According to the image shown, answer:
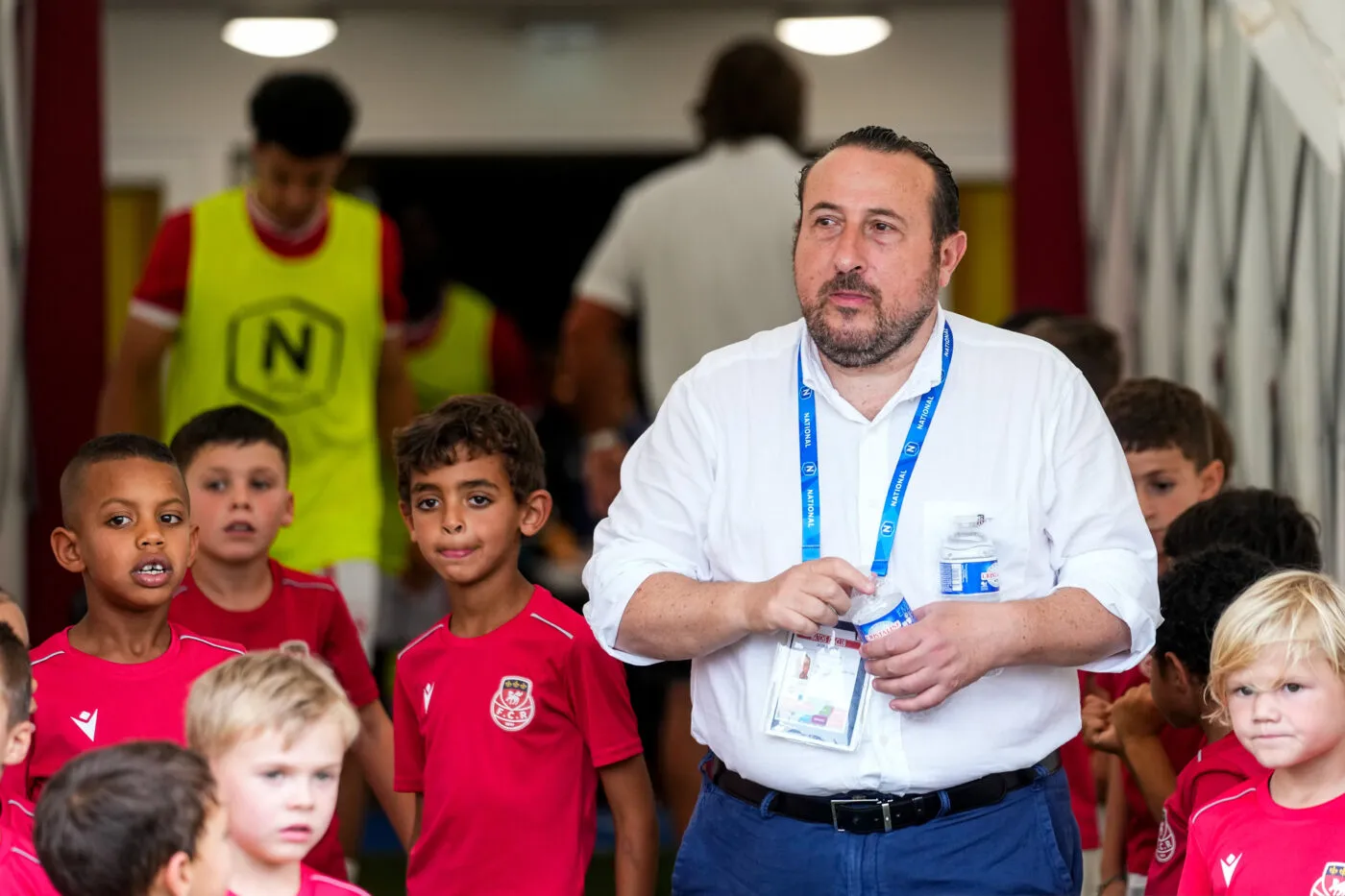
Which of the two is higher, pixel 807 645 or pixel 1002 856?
pixel 807 645

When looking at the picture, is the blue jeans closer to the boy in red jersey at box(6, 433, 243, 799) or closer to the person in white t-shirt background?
the boy in red jersey at box(6, 433, 243, 799)

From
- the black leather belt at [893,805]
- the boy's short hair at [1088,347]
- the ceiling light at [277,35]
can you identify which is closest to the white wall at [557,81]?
the ceiling light at [277,35]

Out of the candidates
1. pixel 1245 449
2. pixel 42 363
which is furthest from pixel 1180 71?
pixel 42 363

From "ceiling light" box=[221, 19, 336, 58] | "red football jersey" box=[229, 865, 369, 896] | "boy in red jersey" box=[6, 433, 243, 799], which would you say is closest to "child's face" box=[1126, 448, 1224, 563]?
"boy in red jersey" box=[6, 433, 243, 799]

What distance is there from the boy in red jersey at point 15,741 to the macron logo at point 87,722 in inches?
11.2

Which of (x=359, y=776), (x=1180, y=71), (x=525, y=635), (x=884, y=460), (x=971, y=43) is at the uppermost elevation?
(x=971, y=43)

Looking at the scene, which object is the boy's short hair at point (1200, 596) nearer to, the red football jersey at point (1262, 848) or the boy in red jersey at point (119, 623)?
the red football jersey at point (1262, 848)

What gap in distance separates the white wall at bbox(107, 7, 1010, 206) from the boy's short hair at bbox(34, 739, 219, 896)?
6406 millimetres

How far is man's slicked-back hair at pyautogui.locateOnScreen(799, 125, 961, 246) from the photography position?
321 cm

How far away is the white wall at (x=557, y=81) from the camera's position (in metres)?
8.70

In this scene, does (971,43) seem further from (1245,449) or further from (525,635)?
(525,635)

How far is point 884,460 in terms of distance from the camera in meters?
3.11

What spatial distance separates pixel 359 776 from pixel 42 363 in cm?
196

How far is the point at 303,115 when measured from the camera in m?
4.80
